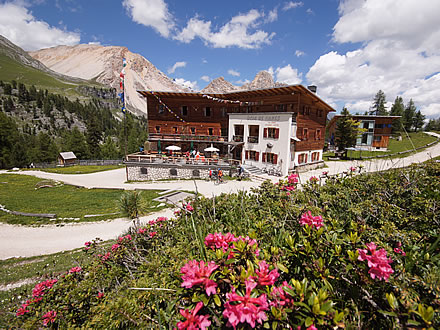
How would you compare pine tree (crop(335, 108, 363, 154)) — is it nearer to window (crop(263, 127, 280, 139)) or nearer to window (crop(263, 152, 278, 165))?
window (crop(263, 127, 280, 139))

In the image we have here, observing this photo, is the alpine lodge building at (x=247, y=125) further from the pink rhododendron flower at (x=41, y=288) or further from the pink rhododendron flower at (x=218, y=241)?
the pink rhododendron flower at (x=218, y=241)

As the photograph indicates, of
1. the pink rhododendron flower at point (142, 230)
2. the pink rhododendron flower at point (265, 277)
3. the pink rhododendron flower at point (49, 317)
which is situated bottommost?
the pink rhododendron flower at point (49, 317)

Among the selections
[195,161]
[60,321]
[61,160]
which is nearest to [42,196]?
[195,161]

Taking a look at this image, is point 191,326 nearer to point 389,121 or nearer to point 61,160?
point 389,121

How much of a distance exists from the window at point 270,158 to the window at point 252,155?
0.98 meters

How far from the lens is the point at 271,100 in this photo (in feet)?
77.2

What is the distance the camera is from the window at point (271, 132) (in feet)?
71.3

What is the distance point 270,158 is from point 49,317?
22.1 meters

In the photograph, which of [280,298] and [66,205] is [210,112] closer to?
[66,205]

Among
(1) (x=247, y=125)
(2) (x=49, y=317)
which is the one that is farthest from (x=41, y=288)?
(1) (x=247, y=125)

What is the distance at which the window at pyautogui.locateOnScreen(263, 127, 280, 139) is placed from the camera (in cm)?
2173

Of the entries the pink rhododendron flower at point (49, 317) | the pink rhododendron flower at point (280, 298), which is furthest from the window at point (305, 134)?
the pink rhododendron flower at point (49, 317)

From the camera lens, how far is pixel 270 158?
2280 cm

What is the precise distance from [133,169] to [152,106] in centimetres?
1063
